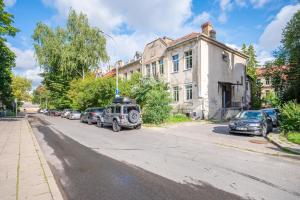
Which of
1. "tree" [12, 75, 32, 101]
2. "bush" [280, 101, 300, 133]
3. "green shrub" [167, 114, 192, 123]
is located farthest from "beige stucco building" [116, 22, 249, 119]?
"tree" [12, 75, 32, 101]

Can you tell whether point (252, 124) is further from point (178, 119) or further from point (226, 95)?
point (226, 95)

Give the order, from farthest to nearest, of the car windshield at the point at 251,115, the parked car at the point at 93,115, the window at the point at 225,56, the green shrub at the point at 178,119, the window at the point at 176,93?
the window at the point at 225,56, the window at the point at 176,93, the parked car at the point at 93,115, the green shrub at the point at 178,119, the car windshield at the point at 251,115

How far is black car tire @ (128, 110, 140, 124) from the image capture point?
15.5 m

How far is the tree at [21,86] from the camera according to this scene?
66125mm

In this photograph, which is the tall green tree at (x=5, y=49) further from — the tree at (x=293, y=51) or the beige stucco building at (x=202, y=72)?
the tree at (x=293, y=51)

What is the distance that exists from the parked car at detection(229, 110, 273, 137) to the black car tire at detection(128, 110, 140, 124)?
6353mm

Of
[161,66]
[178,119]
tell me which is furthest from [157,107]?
[161,66]

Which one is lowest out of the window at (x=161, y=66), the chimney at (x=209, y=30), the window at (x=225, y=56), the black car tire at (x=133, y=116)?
the black car tire at (x=133, y=116)

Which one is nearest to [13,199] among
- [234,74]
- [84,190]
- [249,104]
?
[84,190]

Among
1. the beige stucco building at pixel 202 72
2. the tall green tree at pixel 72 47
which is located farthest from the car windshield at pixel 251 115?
the tall green tree at pixel 72 47

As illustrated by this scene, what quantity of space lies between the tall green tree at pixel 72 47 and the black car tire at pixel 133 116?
81.5 ft

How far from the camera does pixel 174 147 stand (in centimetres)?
971

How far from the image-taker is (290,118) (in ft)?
40.2

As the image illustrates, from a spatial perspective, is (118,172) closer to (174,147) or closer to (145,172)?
(145,172)
